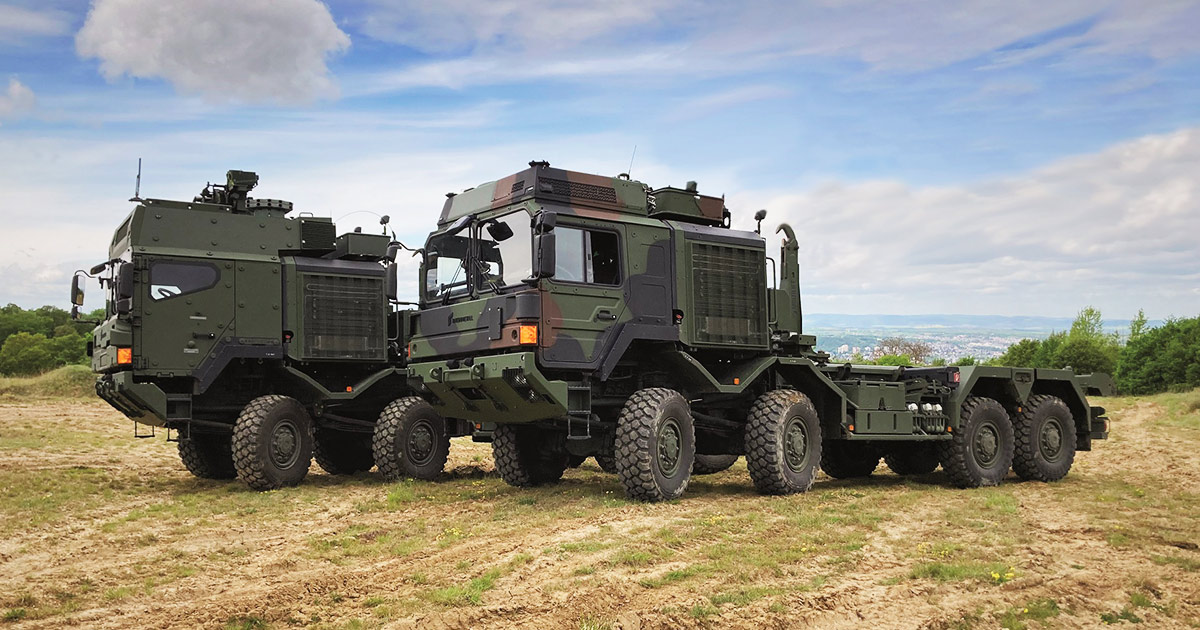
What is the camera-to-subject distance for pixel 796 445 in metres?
13.8

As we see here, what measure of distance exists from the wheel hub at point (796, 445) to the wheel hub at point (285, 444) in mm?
7145

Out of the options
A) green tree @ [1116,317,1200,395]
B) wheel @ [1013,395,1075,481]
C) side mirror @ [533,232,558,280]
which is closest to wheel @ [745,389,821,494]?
side mirror @ [533,232,558,280]

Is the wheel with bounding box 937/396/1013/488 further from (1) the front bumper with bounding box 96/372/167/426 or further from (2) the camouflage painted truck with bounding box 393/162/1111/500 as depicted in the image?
(1) the front bumper with bounding box 96/372/167/426

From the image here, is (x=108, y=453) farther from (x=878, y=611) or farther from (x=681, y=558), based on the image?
(x=878, y=611)

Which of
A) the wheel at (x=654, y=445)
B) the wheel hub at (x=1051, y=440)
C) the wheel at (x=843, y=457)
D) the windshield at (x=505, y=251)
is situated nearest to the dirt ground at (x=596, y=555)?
the wheel at (x=654, y=445)

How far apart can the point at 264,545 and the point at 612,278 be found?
190 inches

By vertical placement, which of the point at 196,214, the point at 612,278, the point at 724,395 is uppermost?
the point at 196,214

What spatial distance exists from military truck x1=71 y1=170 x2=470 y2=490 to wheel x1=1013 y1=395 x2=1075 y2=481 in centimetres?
838

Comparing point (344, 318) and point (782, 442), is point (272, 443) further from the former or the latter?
point (782, 442)

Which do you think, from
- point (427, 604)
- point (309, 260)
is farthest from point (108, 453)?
point (427, 604)

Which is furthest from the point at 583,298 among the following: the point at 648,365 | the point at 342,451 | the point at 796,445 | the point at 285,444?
the point at 342,451

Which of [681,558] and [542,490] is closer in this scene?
[681,558]

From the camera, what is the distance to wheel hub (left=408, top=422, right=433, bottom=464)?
16.2m

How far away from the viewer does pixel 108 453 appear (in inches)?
797
